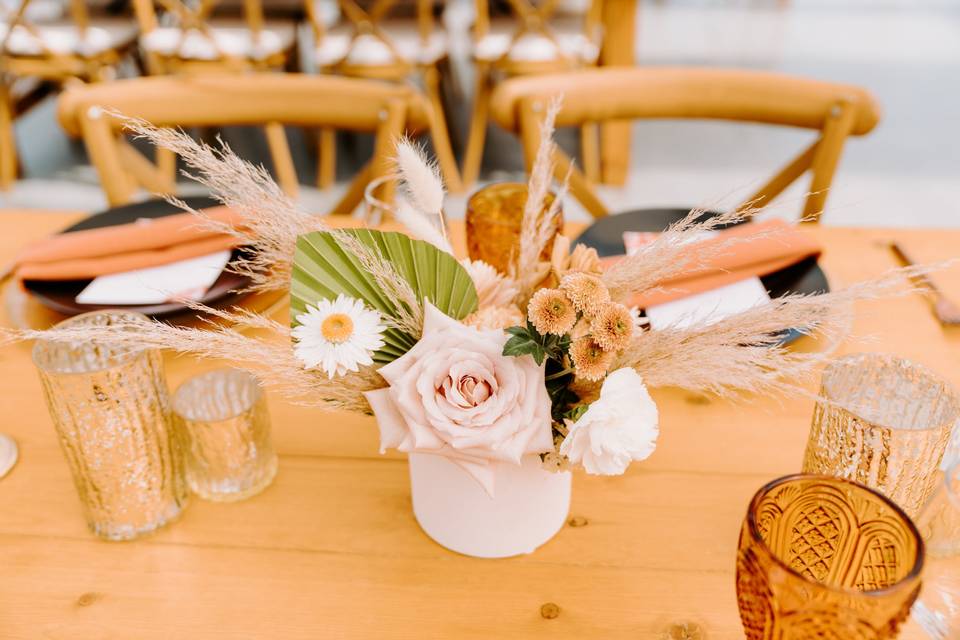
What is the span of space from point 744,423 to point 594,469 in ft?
1.11

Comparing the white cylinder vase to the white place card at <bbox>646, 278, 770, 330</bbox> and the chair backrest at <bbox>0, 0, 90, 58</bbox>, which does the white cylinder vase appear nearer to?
the white place card at <bbox>646, 278, 770, 330</bbox>

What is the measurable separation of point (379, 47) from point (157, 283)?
2.08 meters

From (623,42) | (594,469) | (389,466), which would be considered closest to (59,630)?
A: (389,466)

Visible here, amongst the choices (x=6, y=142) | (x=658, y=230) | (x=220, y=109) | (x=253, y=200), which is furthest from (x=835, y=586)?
(x=6, y=142)

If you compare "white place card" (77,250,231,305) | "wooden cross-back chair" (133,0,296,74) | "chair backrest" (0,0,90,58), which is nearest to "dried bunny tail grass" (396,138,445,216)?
"white place card" (77,250,231,305)

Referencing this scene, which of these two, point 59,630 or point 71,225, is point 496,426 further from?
point 71,225

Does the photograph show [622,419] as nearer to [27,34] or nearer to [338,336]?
[338,336]

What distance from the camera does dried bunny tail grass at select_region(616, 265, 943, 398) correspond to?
0.49m

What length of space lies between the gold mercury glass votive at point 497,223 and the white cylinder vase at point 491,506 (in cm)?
24

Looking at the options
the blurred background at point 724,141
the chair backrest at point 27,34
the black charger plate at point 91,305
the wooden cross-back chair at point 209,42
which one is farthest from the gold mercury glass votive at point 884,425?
the chair backrest at point 27,34

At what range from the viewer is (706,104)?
1.36 metres

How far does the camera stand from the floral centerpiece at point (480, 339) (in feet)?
1.57

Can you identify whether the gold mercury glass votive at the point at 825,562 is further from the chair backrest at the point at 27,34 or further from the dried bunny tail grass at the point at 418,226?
the chair backrest at the point at 27,34

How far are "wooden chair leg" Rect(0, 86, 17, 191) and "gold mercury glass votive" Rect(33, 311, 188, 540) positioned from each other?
2697mm
